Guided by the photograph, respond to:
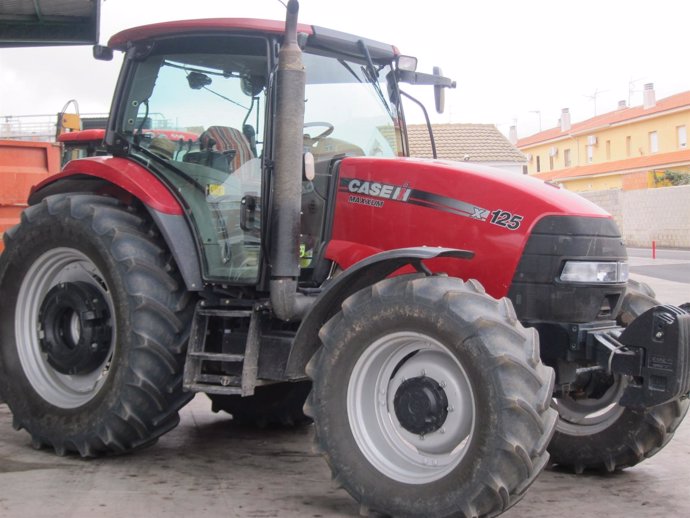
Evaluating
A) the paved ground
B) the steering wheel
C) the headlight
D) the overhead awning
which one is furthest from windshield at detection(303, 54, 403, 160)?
the overhead awning

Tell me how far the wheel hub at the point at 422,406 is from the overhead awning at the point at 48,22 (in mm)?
7498

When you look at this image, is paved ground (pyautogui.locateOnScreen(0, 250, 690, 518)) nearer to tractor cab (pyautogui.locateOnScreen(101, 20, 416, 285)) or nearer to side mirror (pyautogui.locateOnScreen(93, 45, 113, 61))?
tractor cab (pyautogui.locateOnScreen(101, 20, 416, 285))

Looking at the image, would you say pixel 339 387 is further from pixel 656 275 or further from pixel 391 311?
pixel 656 275

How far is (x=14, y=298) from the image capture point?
6.02m

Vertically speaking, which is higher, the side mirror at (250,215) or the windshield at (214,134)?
the windshield at (214,134)

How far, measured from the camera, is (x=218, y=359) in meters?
5.05

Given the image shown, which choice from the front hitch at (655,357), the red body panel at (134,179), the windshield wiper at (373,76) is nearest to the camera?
the front hitch at (655,357)

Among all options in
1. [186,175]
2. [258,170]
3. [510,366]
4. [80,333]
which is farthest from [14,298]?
[510,366]

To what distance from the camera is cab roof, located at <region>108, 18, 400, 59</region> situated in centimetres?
517

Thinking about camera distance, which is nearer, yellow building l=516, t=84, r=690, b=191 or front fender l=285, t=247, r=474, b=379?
front fender l=285, t=247, r=474, b=379

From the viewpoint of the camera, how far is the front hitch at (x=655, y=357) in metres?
4.16

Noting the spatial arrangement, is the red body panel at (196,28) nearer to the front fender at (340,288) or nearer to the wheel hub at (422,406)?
the front fender at (340,288)

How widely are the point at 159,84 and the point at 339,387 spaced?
242cm

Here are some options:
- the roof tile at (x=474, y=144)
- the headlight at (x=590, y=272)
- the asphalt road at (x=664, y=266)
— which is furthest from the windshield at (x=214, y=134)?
the roof tile at (x=474, y=144)
